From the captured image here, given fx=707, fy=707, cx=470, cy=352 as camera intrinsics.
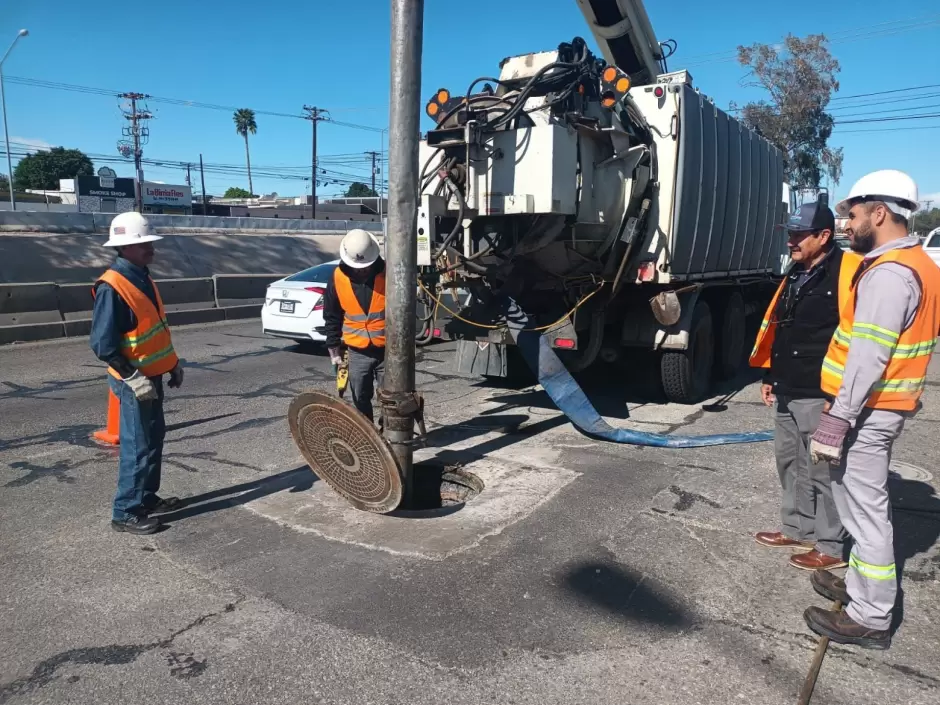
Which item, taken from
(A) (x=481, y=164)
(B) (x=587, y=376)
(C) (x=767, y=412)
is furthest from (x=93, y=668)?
(B) (x=587, y=376)

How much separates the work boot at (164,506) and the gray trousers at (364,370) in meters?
1.40

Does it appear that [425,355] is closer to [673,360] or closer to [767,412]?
[673,360]

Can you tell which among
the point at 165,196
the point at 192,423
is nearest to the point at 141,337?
the point at 192,423

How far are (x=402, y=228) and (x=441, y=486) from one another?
2068mm

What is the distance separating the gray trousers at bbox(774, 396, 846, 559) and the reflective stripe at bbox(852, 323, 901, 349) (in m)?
0.86

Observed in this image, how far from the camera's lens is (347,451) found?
4359 mm

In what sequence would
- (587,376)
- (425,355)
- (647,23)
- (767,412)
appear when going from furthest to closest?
(425,355) → (587,376) → (647,23) → (767,412)

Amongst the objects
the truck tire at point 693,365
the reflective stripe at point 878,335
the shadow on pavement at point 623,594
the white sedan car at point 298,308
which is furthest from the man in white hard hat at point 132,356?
the white sedan car at point 298,308

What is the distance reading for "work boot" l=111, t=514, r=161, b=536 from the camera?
13.6ft

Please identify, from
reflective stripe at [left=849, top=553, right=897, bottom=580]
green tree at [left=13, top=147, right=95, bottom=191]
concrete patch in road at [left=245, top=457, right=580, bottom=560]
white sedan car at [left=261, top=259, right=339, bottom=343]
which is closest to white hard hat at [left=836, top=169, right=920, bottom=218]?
reflective stripe at [left=849, top=553, right=897, bottom=580]

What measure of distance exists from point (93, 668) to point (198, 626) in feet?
1.44

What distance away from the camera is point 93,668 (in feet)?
9.34

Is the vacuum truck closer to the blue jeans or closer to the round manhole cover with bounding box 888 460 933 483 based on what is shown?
the round manhole cover with bounding box 888 460 933 483

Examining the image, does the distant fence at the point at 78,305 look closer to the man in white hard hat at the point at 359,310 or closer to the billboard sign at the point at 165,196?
the man in white hard hat at the point at 359,310
